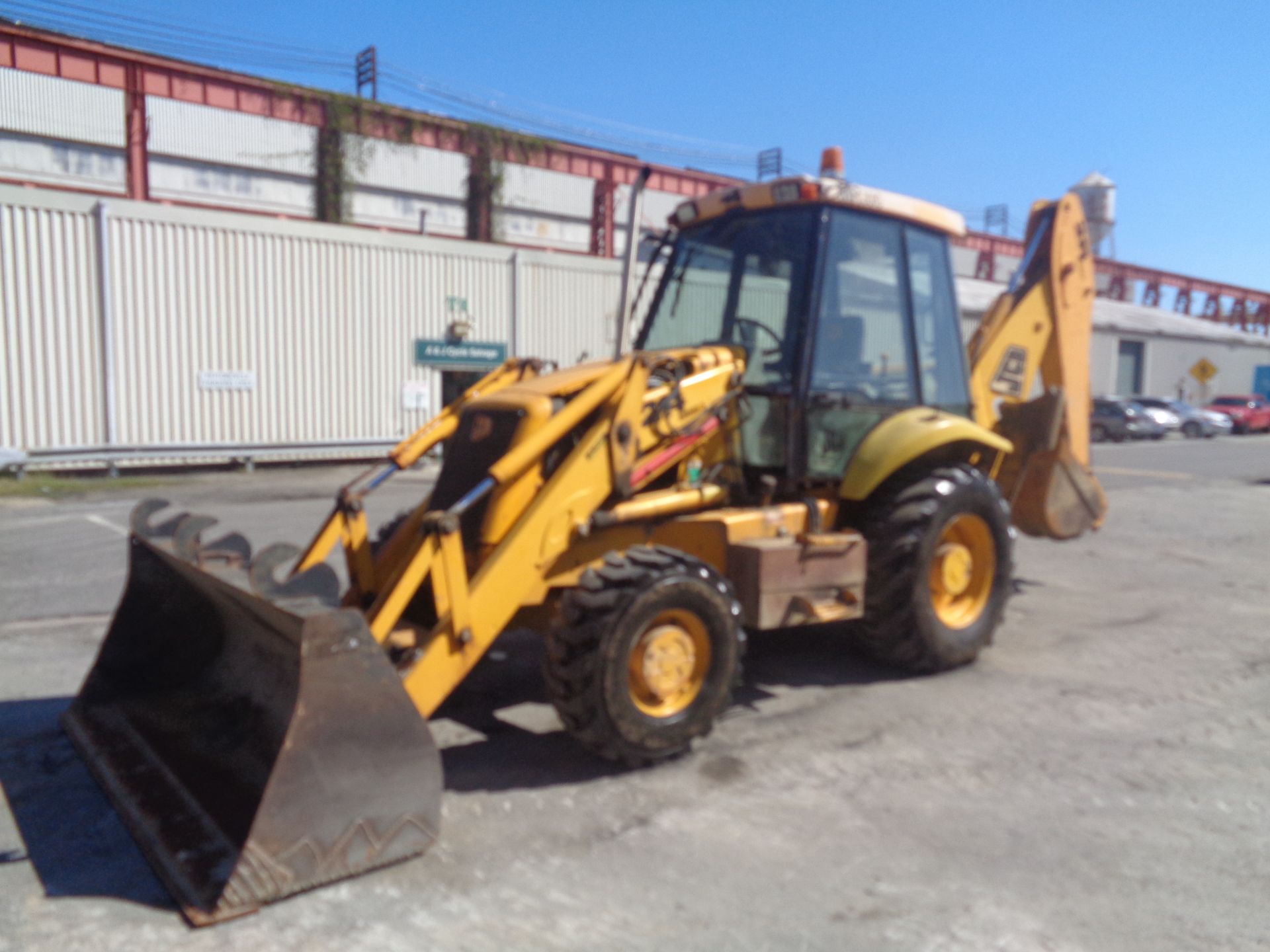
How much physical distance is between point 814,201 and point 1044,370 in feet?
10.2

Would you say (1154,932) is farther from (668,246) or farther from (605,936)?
(668,246)

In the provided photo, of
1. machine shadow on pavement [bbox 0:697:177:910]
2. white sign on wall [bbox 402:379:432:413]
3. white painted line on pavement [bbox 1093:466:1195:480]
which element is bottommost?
machine shadow on pavement [bbox 0:697:177:910]

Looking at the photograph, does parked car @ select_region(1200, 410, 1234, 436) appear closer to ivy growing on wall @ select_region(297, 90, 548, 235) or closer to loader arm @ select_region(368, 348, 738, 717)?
ivy growing on wall @ select_region(297, 90, 548, 235)

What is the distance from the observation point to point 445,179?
31.2 meters

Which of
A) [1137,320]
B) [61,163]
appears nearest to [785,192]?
[61,163]

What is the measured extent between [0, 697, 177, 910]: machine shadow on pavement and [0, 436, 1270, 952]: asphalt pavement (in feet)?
0.04

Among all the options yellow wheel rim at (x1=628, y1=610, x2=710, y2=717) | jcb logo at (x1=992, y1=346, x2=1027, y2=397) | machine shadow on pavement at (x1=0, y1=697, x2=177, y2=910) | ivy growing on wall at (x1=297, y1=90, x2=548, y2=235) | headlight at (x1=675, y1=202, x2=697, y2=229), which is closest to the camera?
machine shadow on pavement at (x1=0, y1=697, x2=177, y2=910)

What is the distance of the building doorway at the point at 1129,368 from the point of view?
141 feet

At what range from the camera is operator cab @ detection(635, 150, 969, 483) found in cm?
556

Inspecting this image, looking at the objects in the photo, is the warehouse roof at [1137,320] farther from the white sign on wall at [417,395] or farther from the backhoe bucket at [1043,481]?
the backhoe bucket at [1043,481]

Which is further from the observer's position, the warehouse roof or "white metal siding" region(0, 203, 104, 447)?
the warehouse roof

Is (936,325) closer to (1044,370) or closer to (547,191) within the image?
(1044,370)

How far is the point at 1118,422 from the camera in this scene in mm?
31625

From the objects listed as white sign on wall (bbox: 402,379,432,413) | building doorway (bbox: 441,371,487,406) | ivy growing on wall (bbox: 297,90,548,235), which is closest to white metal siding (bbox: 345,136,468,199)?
ivy growing on wall (bbox: 297,90,548,235)
